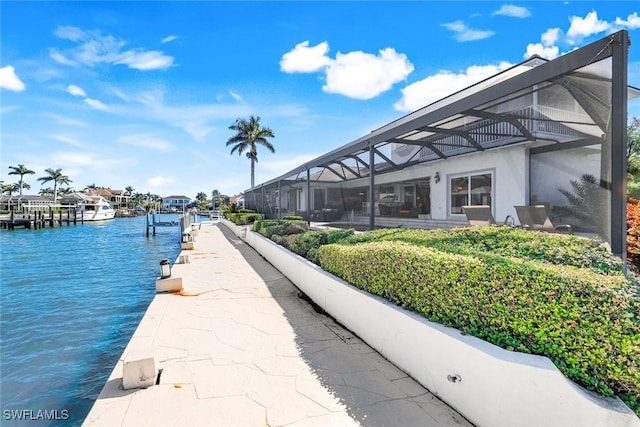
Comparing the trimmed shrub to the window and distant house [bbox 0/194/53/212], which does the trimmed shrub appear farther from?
distant house [bbox 0/194/53/212]

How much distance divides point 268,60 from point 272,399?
11.2 meters

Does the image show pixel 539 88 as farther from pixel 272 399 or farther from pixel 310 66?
pixel 310 66

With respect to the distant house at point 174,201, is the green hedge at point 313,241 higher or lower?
lower

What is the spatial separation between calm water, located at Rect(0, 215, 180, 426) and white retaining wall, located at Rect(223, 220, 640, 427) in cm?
324

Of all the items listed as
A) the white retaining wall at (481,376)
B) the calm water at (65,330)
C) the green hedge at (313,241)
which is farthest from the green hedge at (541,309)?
the calm water at (65,330)

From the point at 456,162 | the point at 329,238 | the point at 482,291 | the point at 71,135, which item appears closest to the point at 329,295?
the point at 329,238

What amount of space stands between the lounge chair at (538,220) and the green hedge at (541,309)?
16.2 ft

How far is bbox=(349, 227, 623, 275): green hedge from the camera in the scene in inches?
113

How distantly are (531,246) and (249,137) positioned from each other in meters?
33.5

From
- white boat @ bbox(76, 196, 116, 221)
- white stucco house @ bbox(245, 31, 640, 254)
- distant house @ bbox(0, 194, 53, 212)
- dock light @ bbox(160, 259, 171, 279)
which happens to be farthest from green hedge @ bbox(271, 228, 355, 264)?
distant house @ bbox(0, 194, 53, 212)

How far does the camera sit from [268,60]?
439 inches

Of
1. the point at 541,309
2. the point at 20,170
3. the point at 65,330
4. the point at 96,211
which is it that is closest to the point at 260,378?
the point at 541,309

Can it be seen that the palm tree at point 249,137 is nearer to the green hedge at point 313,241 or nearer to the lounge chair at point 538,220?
the green hedge at point 313,241

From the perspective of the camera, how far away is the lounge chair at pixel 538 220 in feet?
21.7
